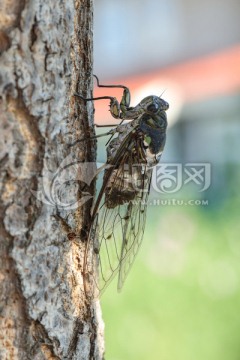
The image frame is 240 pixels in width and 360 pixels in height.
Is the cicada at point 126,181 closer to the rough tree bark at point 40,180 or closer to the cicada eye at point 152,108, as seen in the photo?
the cicada eye at point 152,108

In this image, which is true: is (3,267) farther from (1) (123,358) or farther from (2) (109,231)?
(1) (123,358)

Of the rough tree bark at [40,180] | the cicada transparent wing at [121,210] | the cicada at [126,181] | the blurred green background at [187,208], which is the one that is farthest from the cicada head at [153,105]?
the blurred green background at [187,208]

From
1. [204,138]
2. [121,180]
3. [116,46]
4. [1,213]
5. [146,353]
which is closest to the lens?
[1,213]

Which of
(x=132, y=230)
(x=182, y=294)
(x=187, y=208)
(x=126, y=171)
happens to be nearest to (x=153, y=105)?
(x=126, y=171)

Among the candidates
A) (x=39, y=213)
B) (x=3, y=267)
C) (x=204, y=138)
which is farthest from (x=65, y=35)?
(x=204, y=138)

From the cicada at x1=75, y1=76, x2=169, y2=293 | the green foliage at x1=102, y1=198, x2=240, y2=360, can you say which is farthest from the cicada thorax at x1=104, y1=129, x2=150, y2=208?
the green foliage at x1=102, y1=198, x2=240, y2=360
